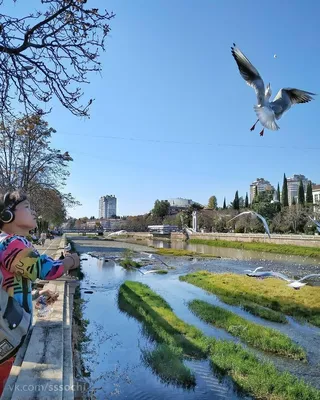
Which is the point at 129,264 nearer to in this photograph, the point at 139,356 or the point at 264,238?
the point at 139,356

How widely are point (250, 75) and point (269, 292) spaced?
13.2m

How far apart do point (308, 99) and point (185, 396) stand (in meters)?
6.31

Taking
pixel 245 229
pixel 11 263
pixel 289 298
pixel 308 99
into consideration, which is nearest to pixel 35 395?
pixel 11 263

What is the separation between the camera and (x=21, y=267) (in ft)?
8.43

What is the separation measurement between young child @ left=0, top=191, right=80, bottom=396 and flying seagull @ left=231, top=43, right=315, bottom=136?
425 cm

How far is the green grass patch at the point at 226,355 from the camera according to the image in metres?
7.27

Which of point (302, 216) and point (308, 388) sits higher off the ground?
point (302, 216)

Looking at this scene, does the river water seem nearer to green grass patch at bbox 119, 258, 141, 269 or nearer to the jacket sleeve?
the jacket sleeve

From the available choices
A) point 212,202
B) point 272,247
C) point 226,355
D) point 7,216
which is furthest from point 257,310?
point 212,202

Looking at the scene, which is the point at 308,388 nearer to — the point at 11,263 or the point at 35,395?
the point at 35,395

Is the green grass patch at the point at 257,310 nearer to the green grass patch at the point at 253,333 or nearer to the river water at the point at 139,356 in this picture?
the river water at the point at 139,356

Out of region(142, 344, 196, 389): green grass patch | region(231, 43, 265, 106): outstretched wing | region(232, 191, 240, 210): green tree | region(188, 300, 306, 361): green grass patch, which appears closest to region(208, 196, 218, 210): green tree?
region(232, 191, 240, 210): green tree

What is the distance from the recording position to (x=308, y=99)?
6.84m

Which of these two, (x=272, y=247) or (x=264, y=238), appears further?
(x=264, y=238)
